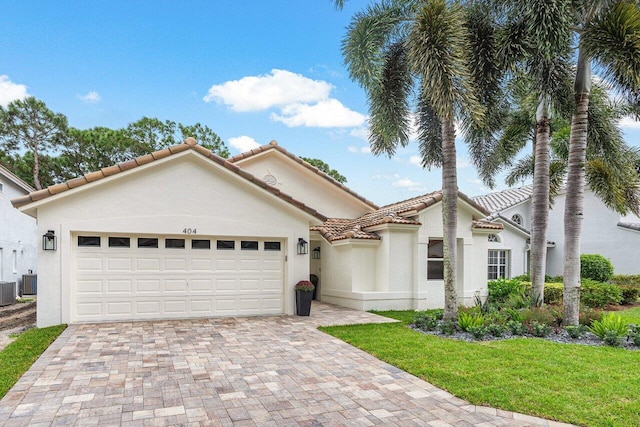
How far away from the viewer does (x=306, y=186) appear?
60.8ft

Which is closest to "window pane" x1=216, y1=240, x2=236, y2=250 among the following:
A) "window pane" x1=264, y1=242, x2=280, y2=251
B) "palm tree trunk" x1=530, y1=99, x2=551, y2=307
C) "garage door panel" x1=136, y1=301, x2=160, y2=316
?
"window pane" x1=264, y1=242, x2=280, y2=251

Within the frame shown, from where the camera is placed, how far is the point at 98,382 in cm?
595

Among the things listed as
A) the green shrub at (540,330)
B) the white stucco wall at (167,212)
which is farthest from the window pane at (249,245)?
the green shrub at (540,330)

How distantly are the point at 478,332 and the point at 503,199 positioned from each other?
21.2 meters

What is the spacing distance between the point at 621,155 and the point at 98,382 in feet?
52.1

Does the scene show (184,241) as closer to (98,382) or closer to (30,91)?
(98,382)

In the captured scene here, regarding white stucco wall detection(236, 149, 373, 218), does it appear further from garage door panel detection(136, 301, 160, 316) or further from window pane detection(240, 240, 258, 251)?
garage door panel detection(136, 301, 160, 316)

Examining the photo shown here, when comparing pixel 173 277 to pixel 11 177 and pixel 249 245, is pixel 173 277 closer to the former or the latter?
pixel 249 245

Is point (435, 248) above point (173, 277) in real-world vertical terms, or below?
above

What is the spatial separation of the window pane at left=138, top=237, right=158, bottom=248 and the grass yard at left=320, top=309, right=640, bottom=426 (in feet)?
18.6

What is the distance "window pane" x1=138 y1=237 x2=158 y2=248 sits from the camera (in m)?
11.1

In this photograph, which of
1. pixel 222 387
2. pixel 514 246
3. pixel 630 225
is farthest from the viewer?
pixel 630 225

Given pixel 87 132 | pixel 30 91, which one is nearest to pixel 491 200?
pixel 87 132

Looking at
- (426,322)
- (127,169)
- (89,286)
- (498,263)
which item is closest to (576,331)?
(426,322)
